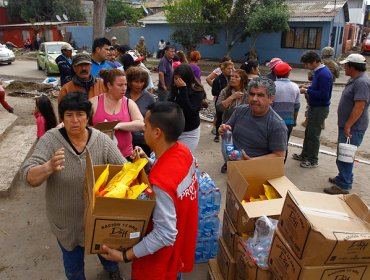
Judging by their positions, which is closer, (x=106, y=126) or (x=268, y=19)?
(x=106, y=126)

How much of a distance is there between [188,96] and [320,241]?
260 centimetres

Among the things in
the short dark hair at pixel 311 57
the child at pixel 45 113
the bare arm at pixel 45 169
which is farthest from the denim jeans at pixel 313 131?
the bare arm at pixel 45 169

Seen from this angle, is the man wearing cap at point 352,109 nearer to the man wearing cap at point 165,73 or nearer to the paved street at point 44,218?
the paved street at point 44,218

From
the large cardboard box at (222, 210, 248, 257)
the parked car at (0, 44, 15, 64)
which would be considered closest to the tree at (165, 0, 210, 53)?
the parked car at (0, 44, 15, 64)

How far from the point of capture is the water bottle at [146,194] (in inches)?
69.2

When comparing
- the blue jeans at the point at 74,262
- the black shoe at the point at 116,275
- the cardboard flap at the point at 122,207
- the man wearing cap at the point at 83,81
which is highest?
the man wearing cap at the point at 83,81

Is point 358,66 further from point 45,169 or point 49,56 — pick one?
point 49,56

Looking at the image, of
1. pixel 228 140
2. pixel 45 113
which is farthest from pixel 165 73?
pixel 228 140

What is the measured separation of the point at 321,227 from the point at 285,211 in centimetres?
27

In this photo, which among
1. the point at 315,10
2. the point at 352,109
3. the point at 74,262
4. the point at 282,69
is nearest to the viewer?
the point at 74,262

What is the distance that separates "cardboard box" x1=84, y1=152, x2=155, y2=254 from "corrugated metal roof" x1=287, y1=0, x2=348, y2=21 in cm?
2039

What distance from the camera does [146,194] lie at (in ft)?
5.81

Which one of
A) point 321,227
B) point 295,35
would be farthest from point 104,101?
point 295,35

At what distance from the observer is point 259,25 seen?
701 inches
